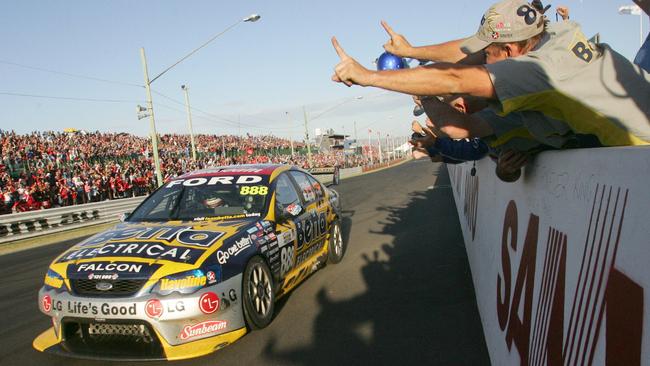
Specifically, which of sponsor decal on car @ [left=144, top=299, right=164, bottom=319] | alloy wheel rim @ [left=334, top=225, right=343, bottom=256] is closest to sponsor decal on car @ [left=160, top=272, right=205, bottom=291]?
sponsor decal on car @ [left=144, top=299, right=164, bottom=319]

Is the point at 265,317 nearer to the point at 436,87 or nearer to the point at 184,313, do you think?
the point at 184,313

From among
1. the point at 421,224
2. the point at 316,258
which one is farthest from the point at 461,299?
the point at 421,224

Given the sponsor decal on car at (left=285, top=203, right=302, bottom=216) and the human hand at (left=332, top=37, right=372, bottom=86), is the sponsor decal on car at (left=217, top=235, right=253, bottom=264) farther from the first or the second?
the human hand at (left=332, top=37, right=372, bottom=86)

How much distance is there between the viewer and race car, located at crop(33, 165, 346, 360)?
368 cm

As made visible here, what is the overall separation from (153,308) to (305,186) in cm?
331

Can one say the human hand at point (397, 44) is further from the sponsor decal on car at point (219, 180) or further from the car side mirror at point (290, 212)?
the sponsor decal on car at point (219, 180)

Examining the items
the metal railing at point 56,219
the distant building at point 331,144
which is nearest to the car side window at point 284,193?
the metal railing at point 56,219

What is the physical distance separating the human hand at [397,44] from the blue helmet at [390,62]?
86.8 inches

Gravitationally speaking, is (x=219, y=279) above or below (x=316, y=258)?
above

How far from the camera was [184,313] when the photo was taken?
12.1 feet

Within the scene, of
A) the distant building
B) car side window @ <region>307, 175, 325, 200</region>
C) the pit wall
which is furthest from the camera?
the distant building

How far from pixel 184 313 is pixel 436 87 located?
2.65m

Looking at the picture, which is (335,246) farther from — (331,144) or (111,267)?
(331,144)

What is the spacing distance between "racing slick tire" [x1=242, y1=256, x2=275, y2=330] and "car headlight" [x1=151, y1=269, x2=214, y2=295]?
1.54 ft
